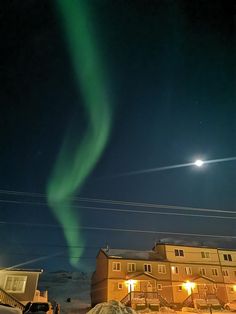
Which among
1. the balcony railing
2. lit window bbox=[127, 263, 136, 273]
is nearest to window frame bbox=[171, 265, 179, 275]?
the balcony railing

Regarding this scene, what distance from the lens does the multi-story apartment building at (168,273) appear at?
38.5 m

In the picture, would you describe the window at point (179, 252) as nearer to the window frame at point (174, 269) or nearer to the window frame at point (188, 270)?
the window frame at point (188, 270)

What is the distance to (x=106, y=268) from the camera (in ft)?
132

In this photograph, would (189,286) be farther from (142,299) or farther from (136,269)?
(142,299)

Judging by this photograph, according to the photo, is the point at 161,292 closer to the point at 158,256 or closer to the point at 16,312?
the point at 158,256

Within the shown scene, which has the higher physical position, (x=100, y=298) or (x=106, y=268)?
(x=106, y=268)

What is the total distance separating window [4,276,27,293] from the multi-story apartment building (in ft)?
42.3

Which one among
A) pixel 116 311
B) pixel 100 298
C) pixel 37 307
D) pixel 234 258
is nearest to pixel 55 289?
pixel 100 298

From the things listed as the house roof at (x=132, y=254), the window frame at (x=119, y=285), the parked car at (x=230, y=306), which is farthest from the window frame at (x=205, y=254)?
the window frame at (x=119, y=285)

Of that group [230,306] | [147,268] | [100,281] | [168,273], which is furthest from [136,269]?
[230,306]

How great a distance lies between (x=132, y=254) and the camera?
4444 cm

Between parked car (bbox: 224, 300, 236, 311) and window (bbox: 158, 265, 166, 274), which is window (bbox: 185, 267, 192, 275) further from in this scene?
parked car (bbox: 224, 300, 236, 311)

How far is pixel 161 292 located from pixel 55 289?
8596cm

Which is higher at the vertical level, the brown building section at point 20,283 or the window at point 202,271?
the window at point 202,271
